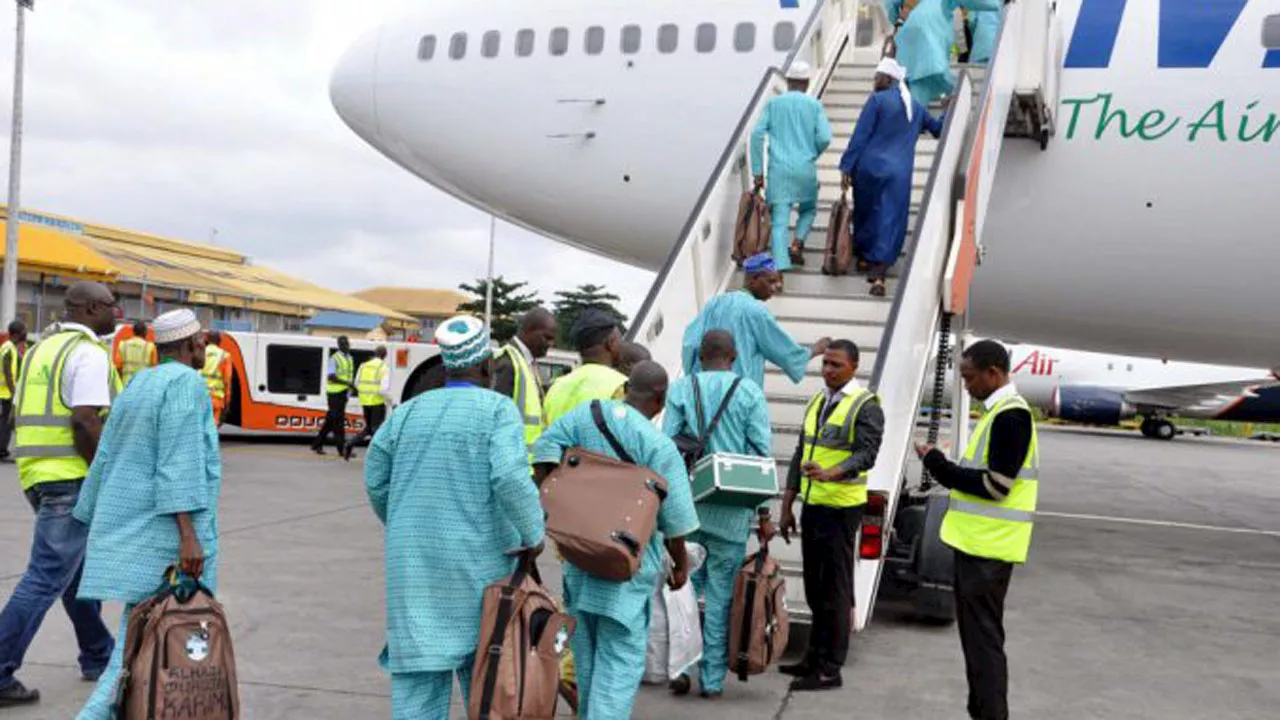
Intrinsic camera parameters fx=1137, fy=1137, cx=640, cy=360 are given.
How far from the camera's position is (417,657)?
328 cm

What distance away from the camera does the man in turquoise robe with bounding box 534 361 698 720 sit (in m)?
3.78

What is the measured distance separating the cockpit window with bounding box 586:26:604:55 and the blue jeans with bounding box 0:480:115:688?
580 centimetres

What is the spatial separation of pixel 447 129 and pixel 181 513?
6.48 metres

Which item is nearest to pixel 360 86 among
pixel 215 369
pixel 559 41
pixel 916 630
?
pixel 559 41

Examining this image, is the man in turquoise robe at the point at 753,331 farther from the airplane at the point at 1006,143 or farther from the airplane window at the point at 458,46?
the airplane window at the point at 458,46

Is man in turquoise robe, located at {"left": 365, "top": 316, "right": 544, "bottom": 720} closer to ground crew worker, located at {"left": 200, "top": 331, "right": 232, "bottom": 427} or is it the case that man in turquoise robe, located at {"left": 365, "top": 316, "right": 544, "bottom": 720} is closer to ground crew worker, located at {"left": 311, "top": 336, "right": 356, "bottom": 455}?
ground crew worker, located at {"left": 200, "top": 331, "right": 232, "bottom": 427}

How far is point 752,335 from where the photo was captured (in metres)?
5.70

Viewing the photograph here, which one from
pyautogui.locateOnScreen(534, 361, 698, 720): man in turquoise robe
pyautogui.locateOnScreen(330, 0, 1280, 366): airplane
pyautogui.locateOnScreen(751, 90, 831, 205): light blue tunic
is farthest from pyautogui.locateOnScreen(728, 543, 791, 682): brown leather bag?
pyautogui.locateOnScreen(330, 0, 1280, 366): airplane

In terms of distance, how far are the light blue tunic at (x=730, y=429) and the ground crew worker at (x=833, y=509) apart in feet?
1.12

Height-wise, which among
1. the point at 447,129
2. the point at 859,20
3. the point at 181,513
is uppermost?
the point at 859,20

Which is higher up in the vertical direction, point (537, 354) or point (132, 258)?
point (132, 258)

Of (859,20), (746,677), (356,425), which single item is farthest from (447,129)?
(356,425)

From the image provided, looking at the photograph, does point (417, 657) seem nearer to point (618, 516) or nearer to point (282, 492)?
point (618, 516)

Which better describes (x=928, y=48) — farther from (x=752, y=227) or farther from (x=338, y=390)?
(x=338, y=390)
